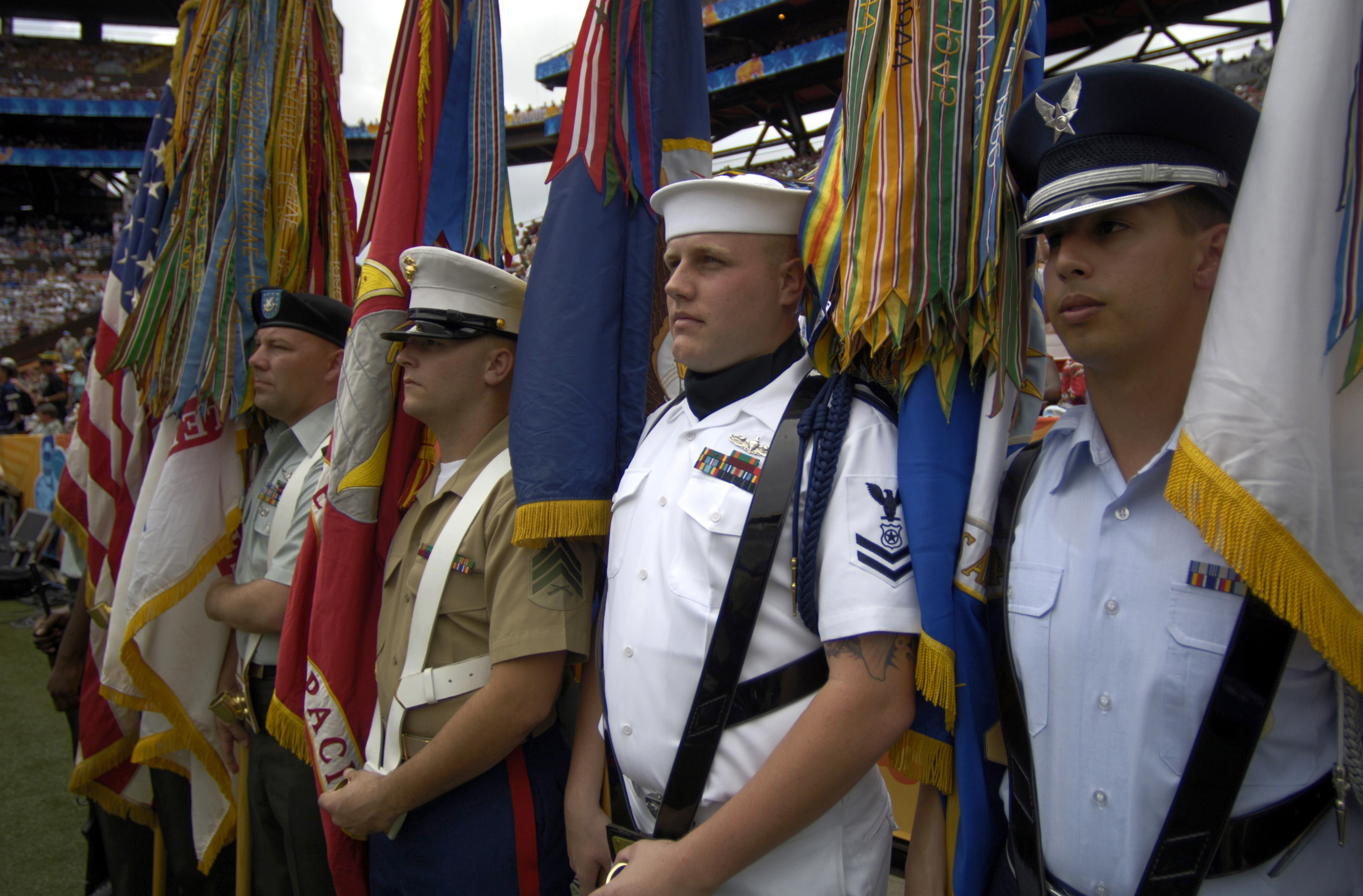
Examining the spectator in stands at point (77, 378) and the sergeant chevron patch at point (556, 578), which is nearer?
the sergeant chevron patch at point (556, 578)

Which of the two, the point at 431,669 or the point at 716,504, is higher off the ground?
the point at 716,504

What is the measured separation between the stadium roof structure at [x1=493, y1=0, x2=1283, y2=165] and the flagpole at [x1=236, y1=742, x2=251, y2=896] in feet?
44.3

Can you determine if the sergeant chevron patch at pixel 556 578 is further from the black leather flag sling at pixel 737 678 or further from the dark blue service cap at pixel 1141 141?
the dark blue service cap at pixel 1141 141

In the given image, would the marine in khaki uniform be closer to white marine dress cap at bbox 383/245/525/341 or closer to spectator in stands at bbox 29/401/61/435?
white marine dress cap at bbox 383/245/525/341

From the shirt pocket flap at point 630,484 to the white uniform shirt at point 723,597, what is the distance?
2.4 inches

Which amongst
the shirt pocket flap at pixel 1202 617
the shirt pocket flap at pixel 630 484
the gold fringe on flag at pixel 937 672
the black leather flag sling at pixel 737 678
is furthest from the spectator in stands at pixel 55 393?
the shirt pocket flap at pixel 1202 617

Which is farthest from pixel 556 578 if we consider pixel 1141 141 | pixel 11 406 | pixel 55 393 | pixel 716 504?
pixel 11 406

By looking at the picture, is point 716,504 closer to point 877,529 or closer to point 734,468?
point 734,468

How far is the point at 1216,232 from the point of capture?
1.16m

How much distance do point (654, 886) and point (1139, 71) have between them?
1.49 meters

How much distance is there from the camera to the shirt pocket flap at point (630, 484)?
5.40 feet

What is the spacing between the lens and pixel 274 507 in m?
2.70

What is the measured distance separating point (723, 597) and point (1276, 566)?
2.64ft

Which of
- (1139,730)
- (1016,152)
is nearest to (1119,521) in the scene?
(1139,730)
